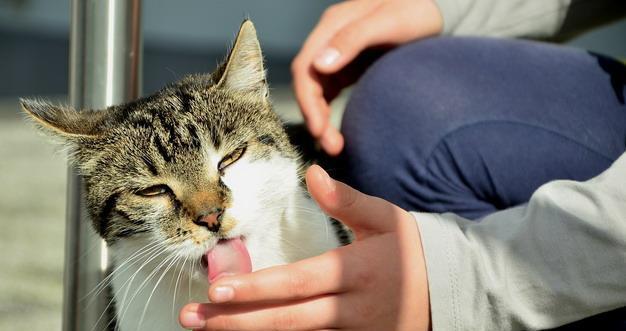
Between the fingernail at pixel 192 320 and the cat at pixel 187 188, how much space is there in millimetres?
147

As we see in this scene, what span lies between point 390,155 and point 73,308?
0.74 meters

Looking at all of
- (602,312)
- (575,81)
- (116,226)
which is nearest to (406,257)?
(602,312)

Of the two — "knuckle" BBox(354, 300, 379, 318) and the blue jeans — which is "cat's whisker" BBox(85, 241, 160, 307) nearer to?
"knuckle" BBox(354, 300, 379, 318)

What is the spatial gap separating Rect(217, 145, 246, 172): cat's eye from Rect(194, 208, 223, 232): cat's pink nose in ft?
0.42

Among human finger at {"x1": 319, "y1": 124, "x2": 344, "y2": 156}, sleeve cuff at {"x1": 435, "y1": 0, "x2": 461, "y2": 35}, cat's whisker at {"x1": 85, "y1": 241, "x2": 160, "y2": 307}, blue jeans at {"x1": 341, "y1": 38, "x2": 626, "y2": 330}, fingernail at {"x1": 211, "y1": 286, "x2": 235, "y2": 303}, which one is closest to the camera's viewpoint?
fingernail at {"x1": 211, "y1": 286, "x2": 235, "y2": 303}

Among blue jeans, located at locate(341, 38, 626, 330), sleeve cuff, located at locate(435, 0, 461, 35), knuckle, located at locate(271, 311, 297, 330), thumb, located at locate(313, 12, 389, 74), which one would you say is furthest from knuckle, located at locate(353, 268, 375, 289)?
sleeve cuff, located at locate(435, 0, 461, 35)

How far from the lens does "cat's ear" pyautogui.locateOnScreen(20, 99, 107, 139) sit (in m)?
1.34

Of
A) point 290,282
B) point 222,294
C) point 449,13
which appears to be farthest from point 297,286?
point 449,13

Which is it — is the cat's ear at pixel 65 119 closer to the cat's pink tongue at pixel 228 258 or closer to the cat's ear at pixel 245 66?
the cat's ear at pixel 245 66

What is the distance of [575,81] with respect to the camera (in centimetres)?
151

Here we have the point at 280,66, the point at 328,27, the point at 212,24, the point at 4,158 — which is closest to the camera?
the point at 328,27

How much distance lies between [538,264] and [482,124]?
43 cm

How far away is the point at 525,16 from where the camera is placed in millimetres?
1836

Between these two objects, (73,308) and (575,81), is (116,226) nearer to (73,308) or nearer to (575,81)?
(73,308)
